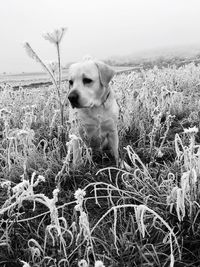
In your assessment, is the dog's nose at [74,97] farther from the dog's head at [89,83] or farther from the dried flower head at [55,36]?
the dried flower head at [55,36]

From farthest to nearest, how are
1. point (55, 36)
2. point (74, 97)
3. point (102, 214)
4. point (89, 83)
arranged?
point (89, 83), point (74, 97), point (55, 36), point (102, 214)

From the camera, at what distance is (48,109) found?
167 inches

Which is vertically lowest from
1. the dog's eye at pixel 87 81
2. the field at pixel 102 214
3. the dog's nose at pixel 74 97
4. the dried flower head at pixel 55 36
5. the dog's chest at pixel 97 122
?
the field at pixel 102 214

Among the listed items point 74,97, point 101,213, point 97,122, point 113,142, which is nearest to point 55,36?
point 74,97

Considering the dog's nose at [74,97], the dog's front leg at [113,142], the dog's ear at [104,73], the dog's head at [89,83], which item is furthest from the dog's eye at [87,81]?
the dog's front leg at [113,142]

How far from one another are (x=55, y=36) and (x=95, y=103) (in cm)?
70

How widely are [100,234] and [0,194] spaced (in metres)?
0.90

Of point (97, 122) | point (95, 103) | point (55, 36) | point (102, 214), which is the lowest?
point (102, 214)

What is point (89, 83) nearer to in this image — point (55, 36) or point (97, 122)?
point (97, 122)

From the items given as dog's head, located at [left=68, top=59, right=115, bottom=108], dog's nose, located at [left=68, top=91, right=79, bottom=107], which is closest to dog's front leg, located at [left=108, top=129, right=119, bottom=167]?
dog's head, located at [left=68, top=59, right=115, bottom=108]

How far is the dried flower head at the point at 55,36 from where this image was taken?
102 inches

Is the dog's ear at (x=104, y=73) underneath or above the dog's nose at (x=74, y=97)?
above

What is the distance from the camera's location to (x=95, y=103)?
305cm

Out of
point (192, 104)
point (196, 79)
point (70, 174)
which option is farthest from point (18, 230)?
point (196, 79)
